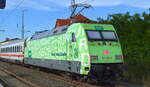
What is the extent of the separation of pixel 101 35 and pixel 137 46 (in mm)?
4247

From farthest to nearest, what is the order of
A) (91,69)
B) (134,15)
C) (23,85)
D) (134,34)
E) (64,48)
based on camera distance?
(134,15) < (134,34) < (64,48) < (23,85) < (91,69)

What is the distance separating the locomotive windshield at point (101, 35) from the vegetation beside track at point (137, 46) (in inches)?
111

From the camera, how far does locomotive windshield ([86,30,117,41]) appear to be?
13.5 meters

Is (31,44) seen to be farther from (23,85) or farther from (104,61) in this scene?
(104,61)

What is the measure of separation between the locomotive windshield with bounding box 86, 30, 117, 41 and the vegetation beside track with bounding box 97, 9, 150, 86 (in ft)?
9.26

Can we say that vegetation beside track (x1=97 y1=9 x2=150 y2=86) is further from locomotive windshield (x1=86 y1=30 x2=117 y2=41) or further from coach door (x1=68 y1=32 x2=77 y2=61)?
coach door (x1=68 y1=32 x2=77 y2=61)

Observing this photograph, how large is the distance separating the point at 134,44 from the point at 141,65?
1.99 m

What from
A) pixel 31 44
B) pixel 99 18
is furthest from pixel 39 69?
pixel 99 18

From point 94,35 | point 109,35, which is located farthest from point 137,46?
point 94,35

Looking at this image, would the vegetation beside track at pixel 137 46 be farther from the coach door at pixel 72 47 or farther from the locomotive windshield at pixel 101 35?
the coach door at pixel 72 47

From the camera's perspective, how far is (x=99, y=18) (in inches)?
917

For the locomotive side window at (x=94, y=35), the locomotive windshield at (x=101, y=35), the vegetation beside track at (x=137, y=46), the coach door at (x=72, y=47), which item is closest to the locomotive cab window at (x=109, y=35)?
the locomotive windshield at (x=101, y=35)

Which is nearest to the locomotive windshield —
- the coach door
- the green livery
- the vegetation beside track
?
the green livery

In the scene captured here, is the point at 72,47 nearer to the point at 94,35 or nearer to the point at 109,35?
the point at 94,35
